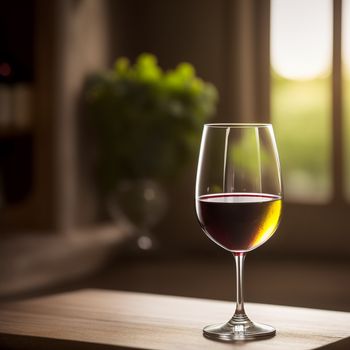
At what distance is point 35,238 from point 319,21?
1.94 m

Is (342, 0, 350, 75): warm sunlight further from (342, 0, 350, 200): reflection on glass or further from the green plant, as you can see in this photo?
the green plant

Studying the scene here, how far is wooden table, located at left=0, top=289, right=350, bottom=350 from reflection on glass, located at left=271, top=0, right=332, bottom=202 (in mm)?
3220

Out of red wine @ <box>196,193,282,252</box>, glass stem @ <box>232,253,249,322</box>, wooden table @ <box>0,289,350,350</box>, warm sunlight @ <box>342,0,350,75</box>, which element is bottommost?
wooden table @ <box>0,289,350,350</box>

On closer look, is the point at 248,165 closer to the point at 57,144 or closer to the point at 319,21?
the point at 57,144

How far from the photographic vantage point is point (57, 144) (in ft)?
13.6

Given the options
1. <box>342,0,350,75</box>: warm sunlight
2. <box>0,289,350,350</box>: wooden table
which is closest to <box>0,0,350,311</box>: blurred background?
<box>342,0,350,75</box>: warm sunlight

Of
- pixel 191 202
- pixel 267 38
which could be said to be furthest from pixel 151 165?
pixel 267 38

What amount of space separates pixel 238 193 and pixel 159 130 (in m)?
3.18

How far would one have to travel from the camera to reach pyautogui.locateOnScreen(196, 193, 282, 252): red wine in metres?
1.07

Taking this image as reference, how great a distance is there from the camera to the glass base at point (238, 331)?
3.45 feet

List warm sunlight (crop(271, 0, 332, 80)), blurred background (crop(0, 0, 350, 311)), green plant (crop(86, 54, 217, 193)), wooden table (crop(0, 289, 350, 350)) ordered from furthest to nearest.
A: warm sunlight (crop(271, 0, 332, 80)) → green plant (crop(86, 54, 217, 193)) → blurred background (crop(0, 0, 350, 311)) → wooden table (crop(0, 289, 350, 350))

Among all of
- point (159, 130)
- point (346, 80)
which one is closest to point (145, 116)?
point (159, 130)

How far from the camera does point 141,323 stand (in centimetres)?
115

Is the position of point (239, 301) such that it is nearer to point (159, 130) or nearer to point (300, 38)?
point (159, 130)
